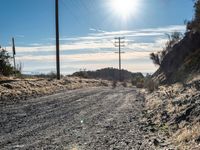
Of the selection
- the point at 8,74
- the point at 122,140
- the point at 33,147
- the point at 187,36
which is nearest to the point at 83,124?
the point at 122,140

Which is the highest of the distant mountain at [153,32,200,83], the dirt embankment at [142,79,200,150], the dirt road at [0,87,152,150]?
the distant mountain at [153,32,200,83]

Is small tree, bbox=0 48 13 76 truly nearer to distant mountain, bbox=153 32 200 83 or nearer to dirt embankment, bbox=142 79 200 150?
distant mountain, bbox=153 32 200 83

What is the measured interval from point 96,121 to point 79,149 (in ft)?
18.8

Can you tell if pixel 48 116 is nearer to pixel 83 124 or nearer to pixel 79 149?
pixel 83 124

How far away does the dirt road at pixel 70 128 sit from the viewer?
11867 mm

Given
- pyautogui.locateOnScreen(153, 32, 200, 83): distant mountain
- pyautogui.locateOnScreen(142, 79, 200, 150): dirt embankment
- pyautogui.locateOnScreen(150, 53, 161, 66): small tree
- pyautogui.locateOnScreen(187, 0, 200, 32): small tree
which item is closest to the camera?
pyautogui.locateOnScreen(142, 79, 200, 150): dirt embankment

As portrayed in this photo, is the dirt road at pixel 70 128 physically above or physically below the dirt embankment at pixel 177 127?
below

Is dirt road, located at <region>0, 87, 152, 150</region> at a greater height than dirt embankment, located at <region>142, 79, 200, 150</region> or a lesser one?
lesser

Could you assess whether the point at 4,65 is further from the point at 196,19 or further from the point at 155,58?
the point at 155,58

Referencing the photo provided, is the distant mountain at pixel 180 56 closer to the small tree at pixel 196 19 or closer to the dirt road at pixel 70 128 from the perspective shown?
the small tree at pixel 196 19

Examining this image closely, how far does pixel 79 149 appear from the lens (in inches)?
438

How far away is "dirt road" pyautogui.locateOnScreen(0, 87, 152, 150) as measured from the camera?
11.9 meters

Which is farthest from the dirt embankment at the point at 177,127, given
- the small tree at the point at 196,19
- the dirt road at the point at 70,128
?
the small tree at the point at 196,19

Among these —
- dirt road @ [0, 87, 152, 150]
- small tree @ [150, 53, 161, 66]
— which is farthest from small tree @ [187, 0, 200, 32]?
small tree @ [150, 53, 161, 66]
